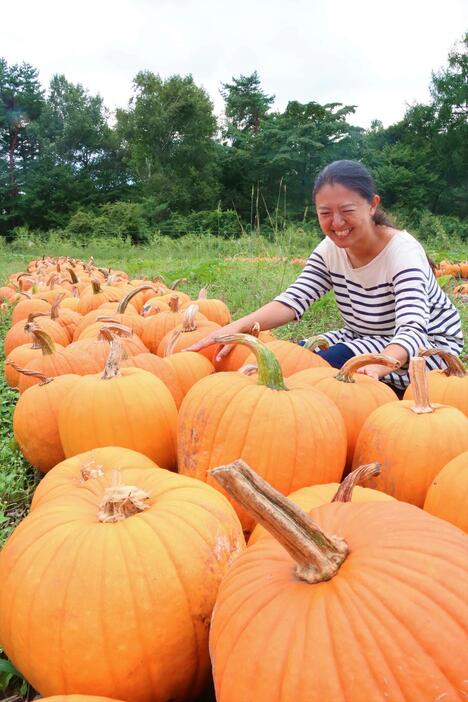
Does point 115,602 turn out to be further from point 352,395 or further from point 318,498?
point 352,395

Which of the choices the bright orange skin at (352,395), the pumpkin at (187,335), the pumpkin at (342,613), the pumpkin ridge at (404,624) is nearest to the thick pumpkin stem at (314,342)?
the pumpkin at (187,335)

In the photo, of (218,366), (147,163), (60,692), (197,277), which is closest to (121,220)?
(147,163)

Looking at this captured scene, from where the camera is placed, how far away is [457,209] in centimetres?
3491

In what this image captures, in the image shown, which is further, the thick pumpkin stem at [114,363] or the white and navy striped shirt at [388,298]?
the white and navy striped shirt at [388,298]

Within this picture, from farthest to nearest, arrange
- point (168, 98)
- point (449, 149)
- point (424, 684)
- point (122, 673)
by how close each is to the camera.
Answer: point (449, 149)
point (168, 98)
point (122, 673)
point (424, 684)

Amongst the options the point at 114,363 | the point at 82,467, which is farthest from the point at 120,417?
the point at 82,467

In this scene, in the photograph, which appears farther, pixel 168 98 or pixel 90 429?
pixel 168 98

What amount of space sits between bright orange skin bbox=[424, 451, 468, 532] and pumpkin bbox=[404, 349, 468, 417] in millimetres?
720

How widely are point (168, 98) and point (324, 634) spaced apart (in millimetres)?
37115

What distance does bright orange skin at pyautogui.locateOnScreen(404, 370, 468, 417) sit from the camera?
7.71 ft

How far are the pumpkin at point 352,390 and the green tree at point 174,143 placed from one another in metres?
31.8

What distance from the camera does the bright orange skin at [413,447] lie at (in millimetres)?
Result: 1845

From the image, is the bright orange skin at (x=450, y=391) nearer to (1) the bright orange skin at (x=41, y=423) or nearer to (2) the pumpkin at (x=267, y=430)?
(2) the pumpkin at (x=267, y=430)

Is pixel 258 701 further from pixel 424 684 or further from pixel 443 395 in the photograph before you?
pixel 443 395
